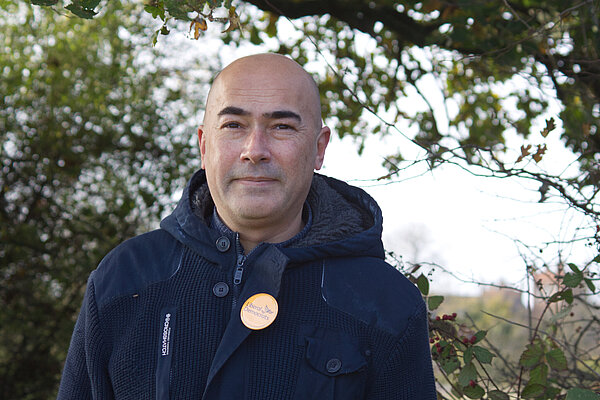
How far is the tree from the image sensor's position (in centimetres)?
567

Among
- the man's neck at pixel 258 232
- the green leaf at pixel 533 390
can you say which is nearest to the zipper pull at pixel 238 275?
the man's neck at pixel 258 232

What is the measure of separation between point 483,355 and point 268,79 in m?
1.40

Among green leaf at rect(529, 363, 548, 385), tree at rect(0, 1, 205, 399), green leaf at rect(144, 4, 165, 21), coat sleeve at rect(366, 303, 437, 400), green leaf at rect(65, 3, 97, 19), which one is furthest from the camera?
tree at rect(0, 1, 205, 399)

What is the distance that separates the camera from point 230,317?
1.94 metres

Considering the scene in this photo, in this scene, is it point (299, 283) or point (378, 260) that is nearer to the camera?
point (299, 283)

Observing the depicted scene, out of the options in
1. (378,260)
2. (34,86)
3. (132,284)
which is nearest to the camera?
(132,284)

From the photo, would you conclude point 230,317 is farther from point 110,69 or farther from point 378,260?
point 110,69

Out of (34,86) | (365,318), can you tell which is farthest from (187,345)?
(34,86)

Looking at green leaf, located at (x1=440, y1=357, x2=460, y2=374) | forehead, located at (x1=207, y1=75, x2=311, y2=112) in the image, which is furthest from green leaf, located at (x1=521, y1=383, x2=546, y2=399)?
forehead, located at (x1=207, y1=75, x2=311, y2=112)

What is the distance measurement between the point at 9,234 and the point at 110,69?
178 cm

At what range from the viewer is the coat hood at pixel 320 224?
2.08 metres

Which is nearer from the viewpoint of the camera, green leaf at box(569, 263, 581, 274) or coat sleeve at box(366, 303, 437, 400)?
coat sleeve at box(366, 303, 437, 400)

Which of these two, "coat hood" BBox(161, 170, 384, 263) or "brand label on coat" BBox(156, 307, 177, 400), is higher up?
"coat hood" BBox(161, 170, 384, 263)

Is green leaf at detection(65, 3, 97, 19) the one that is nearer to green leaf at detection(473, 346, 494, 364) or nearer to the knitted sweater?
the knitted sweater
